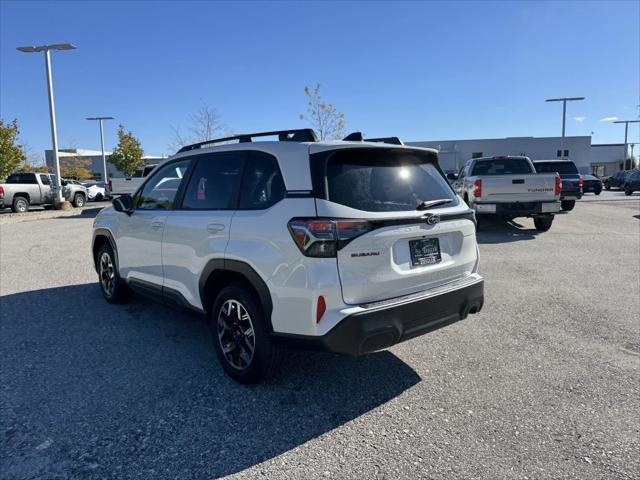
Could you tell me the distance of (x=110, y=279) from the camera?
18.7 feet

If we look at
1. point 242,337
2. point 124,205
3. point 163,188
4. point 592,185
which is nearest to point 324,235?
point 242,337

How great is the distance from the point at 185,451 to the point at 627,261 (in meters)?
8.03

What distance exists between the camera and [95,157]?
218ft

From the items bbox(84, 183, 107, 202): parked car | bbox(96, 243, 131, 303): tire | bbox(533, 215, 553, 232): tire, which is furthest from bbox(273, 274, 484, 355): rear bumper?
bbox(84, 183, 107, 202): parked car

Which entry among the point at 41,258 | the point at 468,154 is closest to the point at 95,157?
the point at 468,154

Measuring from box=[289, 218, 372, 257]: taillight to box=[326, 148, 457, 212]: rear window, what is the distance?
19 cm

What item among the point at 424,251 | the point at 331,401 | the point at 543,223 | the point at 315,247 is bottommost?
the point at 331,401

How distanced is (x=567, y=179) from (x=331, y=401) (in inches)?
611

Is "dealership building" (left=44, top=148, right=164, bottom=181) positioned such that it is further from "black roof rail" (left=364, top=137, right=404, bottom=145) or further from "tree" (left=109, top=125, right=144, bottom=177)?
"black roof rail" (left=364, top=137, right=404, bottom=145)

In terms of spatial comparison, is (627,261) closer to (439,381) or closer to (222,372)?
(439,381)

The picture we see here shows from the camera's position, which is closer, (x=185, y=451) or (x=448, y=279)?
(x=185, y=451)

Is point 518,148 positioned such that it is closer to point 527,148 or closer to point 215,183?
point 527,148

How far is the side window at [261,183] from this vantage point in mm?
3232

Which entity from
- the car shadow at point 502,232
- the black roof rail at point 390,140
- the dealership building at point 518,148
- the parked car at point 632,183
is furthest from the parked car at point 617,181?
the black roof rail at point 390,140
